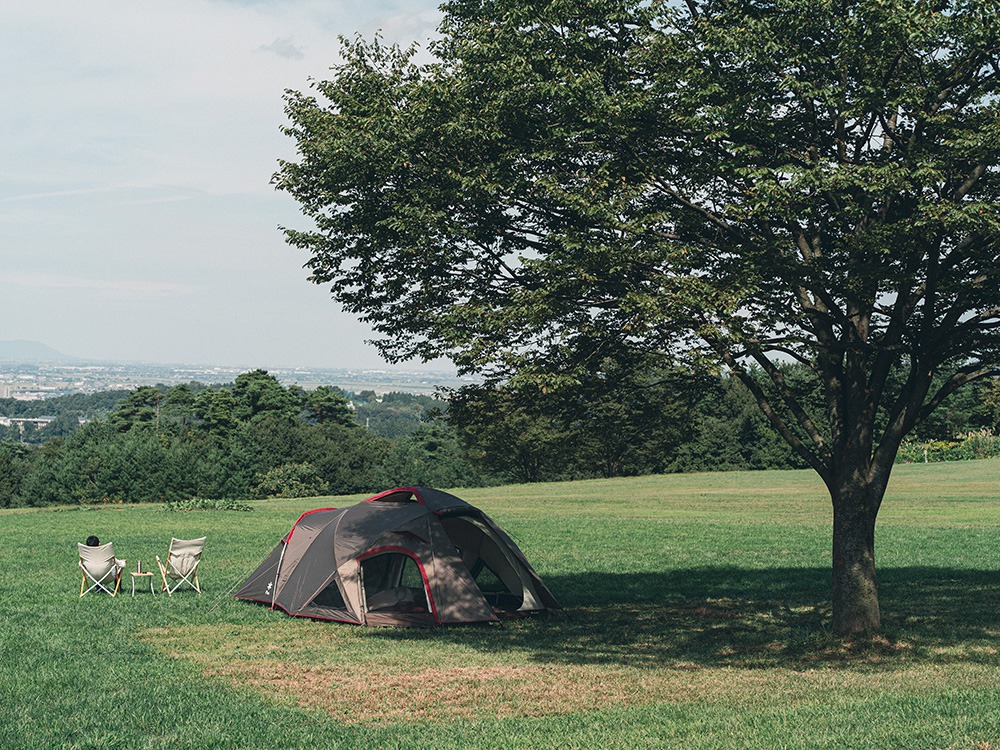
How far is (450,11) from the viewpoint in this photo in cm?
1480

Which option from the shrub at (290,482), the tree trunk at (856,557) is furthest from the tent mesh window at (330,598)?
the shrub at (290,482)

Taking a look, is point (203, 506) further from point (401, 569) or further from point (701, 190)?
point (701, 190)

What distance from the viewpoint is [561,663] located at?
13.2m

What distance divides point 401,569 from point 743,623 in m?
6.11

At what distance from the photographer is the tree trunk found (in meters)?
14.0

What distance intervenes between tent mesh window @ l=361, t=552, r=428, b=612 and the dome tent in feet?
0.06

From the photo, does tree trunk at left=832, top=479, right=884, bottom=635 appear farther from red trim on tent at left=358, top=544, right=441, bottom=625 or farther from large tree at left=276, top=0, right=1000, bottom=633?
red trim on tent at left=358, top=544, right=441, bottom=625

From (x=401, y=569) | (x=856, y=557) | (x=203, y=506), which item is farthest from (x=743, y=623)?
(x=203, y=506)

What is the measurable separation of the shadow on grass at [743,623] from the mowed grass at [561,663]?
6cm

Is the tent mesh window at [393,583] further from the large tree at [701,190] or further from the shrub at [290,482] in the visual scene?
the shrub at [290,482]

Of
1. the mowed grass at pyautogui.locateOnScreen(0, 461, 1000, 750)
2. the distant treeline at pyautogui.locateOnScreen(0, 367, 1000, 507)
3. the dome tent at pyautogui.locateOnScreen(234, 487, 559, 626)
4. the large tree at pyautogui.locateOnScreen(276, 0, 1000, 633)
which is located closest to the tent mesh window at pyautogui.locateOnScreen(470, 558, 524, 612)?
the dome tent at pyautogui.locateOnScreen(234, 487, 559, 626)

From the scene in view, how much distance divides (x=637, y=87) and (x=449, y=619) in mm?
9020

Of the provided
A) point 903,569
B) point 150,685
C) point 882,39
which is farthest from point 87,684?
point 903,569

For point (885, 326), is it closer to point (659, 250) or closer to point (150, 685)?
point (659, 250)
